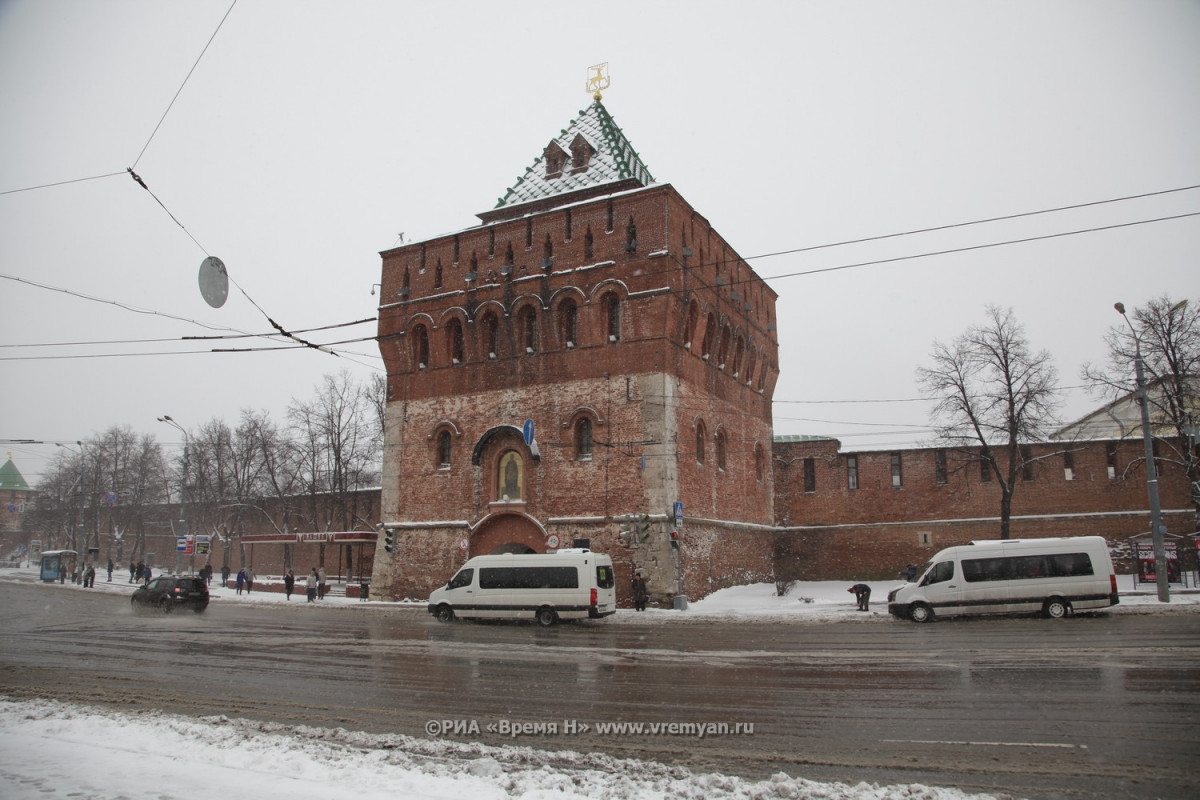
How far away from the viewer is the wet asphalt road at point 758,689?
22.4 feet

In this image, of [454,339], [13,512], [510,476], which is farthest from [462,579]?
[13,512]

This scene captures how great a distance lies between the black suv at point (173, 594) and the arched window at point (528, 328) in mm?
14844

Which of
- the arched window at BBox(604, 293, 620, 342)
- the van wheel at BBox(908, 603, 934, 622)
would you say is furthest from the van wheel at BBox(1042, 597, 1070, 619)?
the arched window at BBox(604, 293, 620, 342)

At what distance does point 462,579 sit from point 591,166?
17.8m

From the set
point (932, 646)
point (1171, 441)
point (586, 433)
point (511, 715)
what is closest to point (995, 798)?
point (511, 715)

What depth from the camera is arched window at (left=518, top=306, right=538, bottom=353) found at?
96.4ft

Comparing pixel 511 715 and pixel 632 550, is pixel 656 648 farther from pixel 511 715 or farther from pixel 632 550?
pixel 632 550

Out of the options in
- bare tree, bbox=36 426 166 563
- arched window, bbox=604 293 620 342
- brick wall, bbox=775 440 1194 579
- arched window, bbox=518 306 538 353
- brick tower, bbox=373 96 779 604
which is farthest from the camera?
bare tree, bbox=36 426 166 563

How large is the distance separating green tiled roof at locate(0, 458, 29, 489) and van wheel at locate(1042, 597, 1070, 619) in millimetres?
124127

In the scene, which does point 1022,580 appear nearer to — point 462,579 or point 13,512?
point 462,579

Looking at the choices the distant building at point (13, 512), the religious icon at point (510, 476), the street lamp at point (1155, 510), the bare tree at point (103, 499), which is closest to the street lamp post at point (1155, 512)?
the street lamp at point (1155, 510)

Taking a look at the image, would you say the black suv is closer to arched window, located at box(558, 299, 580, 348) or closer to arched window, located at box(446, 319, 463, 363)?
arched window, located at box(446, 319, 463, 363)

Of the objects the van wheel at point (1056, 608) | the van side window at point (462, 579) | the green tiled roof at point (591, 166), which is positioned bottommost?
the van wheel at point (1056, 608)

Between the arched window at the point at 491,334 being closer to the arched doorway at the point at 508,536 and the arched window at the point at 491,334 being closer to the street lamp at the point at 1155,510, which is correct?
the arched doorway at the point at 508,536
